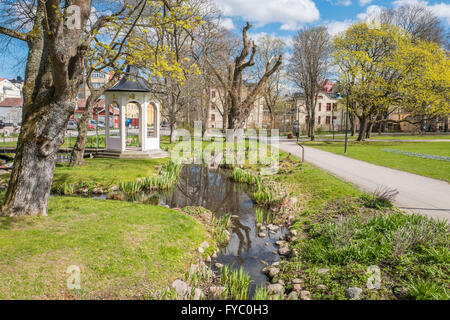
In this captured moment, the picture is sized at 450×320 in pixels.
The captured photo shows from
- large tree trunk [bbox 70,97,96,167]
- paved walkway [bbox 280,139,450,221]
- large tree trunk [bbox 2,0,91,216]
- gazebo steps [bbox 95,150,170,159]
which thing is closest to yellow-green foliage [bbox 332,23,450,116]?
paved walkway [bbox 280,139,450,221]

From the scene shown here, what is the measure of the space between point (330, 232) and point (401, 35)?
27.8 metres

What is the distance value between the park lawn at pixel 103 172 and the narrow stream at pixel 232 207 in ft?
5.88

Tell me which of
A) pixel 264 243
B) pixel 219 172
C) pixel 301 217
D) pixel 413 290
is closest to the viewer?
pixel 413 290

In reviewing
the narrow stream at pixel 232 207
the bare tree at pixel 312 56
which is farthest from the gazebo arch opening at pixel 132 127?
the bare tree at pixel 312 56

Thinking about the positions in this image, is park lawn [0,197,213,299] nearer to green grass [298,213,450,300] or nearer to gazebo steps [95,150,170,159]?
green grass [298,213,450,300]

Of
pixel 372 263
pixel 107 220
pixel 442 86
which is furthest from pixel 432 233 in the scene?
pixel 442 86

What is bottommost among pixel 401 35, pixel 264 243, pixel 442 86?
pixel 264 243

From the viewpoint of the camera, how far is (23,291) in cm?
351

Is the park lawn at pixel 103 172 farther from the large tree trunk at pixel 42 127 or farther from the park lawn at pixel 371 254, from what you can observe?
the park lawn at pixel 371 254

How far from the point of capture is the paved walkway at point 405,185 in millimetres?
6656

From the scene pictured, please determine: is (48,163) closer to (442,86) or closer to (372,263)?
(372,263)

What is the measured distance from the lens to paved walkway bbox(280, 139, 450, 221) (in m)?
6.66

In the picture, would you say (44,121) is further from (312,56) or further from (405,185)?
(312,56)
